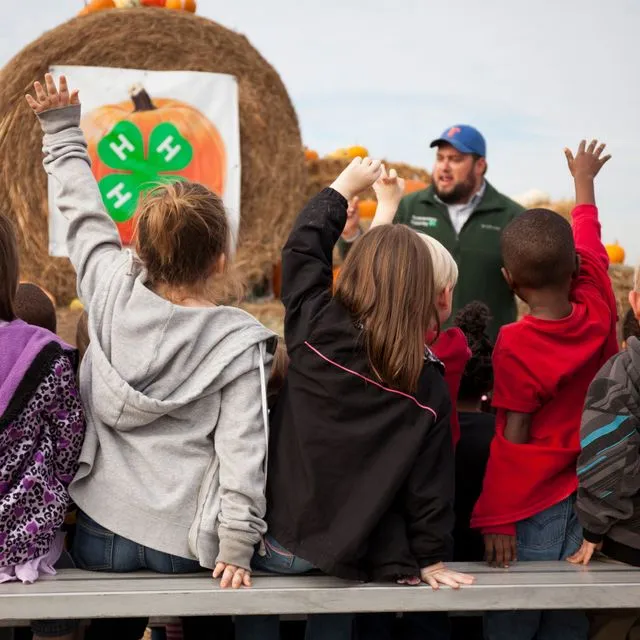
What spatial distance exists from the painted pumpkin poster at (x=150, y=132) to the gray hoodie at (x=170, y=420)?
4405mm

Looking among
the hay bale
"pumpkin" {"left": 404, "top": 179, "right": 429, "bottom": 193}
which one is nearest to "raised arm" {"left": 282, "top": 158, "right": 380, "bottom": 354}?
"pumpkin" {"left": 404, "top": 179, "right": 429, "bottom": 193}

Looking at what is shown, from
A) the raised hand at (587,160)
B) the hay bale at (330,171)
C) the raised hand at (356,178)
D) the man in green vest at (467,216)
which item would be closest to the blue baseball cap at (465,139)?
the man in green vest at (467,216)

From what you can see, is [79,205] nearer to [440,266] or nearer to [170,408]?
[170,408]

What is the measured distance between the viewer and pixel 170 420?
188 cm

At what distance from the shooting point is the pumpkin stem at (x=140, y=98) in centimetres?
645

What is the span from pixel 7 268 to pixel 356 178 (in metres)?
0.68

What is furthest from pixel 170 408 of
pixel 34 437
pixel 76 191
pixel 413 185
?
pixel 413 185

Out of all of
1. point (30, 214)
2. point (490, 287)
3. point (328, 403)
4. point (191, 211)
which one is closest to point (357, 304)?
point (328, 403)

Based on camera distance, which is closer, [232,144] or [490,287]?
[490,287]

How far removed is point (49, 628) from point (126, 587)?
27 centimetres

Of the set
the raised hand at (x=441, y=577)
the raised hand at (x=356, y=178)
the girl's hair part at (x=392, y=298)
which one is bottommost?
the raised hand at (x=441, y=577)

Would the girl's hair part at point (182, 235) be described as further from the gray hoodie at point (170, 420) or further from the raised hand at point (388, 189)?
the raised hand at point (388, 189)

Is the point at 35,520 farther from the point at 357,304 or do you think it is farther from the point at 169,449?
the point at 357,304

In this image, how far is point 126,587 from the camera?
1756 millimetres
